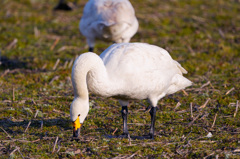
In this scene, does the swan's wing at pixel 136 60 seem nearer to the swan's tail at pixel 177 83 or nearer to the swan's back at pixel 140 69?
the swan's back at pixel 140 69

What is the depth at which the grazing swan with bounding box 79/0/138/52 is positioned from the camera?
9.09 metres

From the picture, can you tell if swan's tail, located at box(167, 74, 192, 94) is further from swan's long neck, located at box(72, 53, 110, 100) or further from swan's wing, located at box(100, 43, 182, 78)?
swan's long neck, located at box(72, 53, 110, 100)

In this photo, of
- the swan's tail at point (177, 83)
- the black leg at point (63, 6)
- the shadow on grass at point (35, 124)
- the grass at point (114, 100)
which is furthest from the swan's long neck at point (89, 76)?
the black leg at point (63, 6)

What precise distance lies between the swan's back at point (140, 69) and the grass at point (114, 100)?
829 millimetres

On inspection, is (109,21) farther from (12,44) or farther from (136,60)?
(12,44)

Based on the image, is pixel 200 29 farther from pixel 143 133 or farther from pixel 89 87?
pixel 89 87

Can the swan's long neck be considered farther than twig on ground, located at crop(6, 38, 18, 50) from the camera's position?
No

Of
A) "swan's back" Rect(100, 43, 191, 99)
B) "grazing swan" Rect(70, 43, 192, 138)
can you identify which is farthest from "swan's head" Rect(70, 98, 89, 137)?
"swan's back" Rect(100, 43, 191, 99)

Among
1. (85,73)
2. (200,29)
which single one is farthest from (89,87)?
(200,29)

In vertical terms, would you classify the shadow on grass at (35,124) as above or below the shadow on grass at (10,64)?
below

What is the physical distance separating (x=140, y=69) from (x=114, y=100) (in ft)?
7.97

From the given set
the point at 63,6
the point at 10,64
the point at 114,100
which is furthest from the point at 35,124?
the point at 63,6

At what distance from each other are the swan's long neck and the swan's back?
0.22m

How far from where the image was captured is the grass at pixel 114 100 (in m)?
5.90
